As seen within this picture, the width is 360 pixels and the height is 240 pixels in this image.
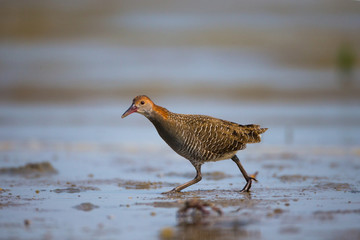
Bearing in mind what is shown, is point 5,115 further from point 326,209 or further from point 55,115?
point 326,209

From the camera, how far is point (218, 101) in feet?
79.0

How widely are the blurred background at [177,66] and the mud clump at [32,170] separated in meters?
4.41

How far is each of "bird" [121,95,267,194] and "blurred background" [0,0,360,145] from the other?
5.74 meters

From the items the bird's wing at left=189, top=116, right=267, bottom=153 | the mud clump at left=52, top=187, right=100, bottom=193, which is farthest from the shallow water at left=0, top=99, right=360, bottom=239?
the bird's wing at left=189, top=116, right=267, bottom=153

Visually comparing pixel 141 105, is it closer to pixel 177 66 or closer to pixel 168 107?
pixel 168 107

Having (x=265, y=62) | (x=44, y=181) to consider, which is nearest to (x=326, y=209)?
(x=44, y=181)

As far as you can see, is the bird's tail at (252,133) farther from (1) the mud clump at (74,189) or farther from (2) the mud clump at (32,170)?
(2) the mud clump at (32,170)

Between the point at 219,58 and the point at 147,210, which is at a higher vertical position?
the point at 219,58

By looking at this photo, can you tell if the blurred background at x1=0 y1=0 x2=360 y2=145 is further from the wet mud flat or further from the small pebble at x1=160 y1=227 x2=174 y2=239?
the small pebble at x1=160 y1=227 x2=174 y2=239

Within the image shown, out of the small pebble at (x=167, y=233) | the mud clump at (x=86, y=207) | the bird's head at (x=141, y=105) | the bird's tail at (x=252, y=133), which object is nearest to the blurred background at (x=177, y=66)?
the bird's tail at (x=252, y=133)

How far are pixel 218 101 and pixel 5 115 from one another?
7907 mm

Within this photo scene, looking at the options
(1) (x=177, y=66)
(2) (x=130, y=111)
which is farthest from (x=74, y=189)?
(1) (x=177, y=66)

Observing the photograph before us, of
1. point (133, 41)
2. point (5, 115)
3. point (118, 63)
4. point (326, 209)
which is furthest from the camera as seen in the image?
point (133, 41)

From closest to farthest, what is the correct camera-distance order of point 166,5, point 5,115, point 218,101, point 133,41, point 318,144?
point 318,144
point 5,115
point 218,101
point 133,41
point 166,5
